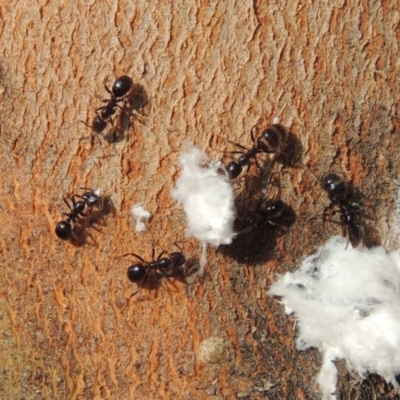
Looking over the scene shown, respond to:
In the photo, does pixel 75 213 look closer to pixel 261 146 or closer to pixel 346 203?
pixel 261 146

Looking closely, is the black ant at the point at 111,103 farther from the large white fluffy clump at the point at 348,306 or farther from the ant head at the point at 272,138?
the large white fluffy clump at the point at 348,306

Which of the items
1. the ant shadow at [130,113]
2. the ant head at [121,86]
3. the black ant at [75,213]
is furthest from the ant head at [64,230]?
the ant head at [121,86]

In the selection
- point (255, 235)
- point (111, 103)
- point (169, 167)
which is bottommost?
point (255, 235)

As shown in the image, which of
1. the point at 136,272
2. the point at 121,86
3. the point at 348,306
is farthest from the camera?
Result: the point at 348,306

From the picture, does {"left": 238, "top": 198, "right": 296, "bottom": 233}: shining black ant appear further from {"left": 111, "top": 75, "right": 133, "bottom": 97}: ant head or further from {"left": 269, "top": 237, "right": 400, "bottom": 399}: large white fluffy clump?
{"left": 111, "top": 75, "right": 133, "bottom": 97}: ant head

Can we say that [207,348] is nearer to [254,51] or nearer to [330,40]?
[254,51]

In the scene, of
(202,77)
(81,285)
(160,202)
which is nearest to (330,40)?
(202,77)

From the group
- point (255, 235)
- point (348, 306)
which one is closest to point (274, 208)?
point (255, 235)
